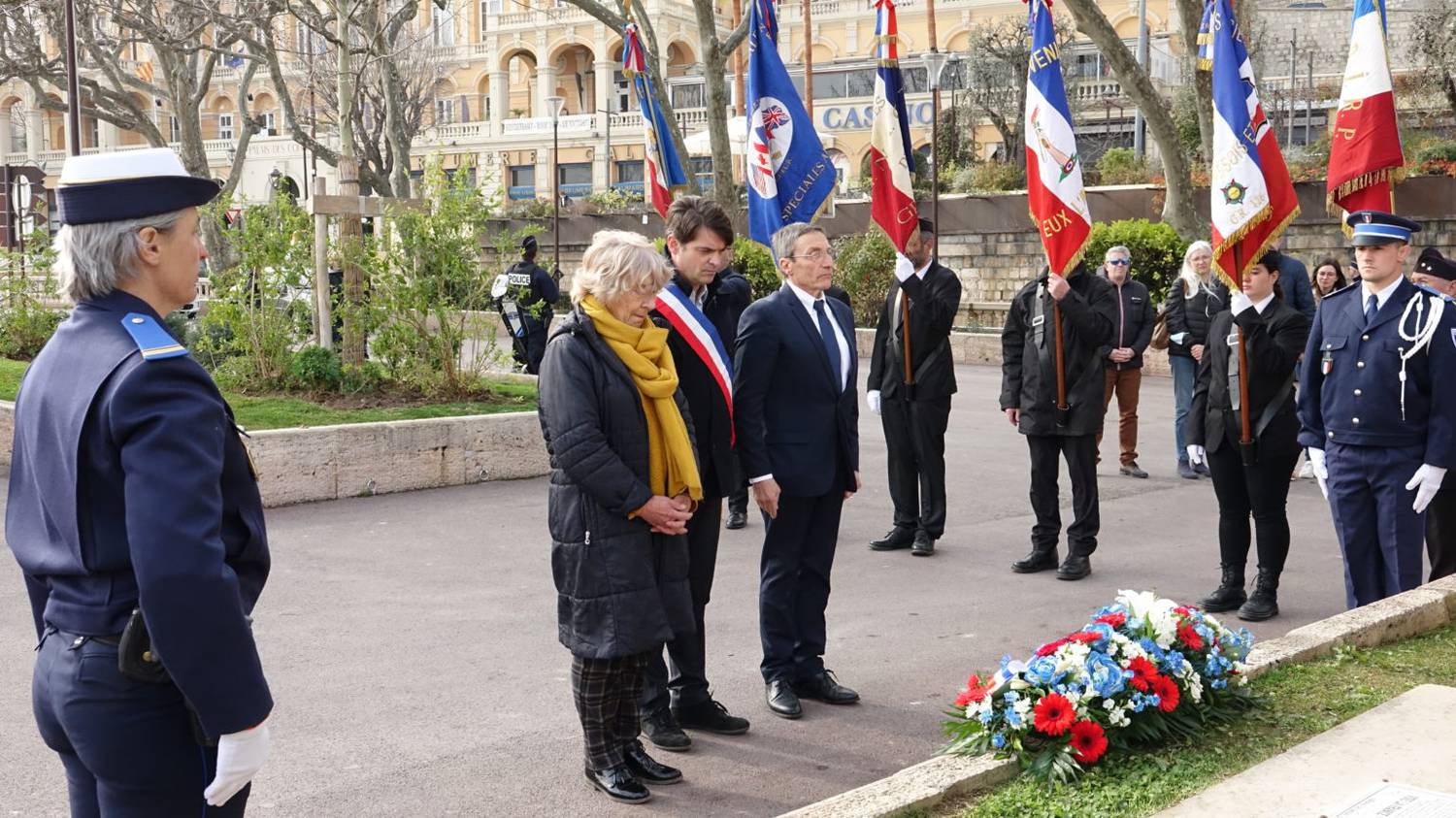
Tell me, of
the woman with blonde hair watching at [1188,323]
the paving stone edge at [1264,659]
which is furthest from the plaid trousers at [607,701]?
the woman with blonde hair watching at [1188,323]

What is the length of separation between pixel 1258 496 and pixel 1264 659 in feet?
7.40

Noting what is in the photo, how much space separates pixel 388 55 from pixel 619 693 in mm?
23188

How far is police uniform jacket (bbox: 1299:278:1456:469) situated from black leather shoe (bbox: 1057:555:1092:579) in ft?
6.26

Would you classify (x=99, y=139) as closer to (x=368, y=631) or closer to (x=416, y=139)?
(x=416, y=139)

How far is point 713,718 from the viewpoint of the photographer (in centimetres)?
559

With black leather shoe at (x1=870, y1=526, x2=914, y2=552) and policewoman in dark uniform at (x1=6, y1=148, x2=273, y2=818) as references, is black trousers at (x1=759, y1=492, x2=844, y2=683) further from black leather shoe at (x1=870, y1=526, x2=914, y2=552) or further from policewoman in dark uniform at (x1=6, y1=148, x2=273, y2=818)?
policewoman in dark uniform at (x1=6, y1=148, x2=273, y2=818)

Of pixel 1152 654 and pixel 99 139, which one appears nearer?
pixel 1152 654

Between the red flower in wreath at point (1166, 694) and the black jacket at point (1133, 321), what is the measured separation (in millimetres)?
7791

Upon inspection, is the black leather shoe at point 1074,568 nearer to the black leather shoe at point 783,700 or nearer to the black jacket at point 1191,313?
the black jacket at point 1191,313

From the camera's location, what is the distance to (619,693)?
493 centimetres

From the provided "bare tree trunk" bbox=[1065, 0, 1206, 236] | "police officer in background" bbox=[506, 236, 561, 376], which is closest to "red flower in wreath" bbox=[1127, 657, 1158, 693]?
"police officer in background" bbox=[506, 236, 561, 376]

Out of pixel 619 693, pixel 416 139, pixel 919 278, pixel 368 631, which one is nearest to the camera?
pixel 619 693

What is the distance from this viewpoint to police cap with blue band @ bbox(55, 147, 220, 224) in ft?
8.86

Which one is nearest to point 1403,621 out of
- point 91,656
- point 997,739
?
point 997,739
